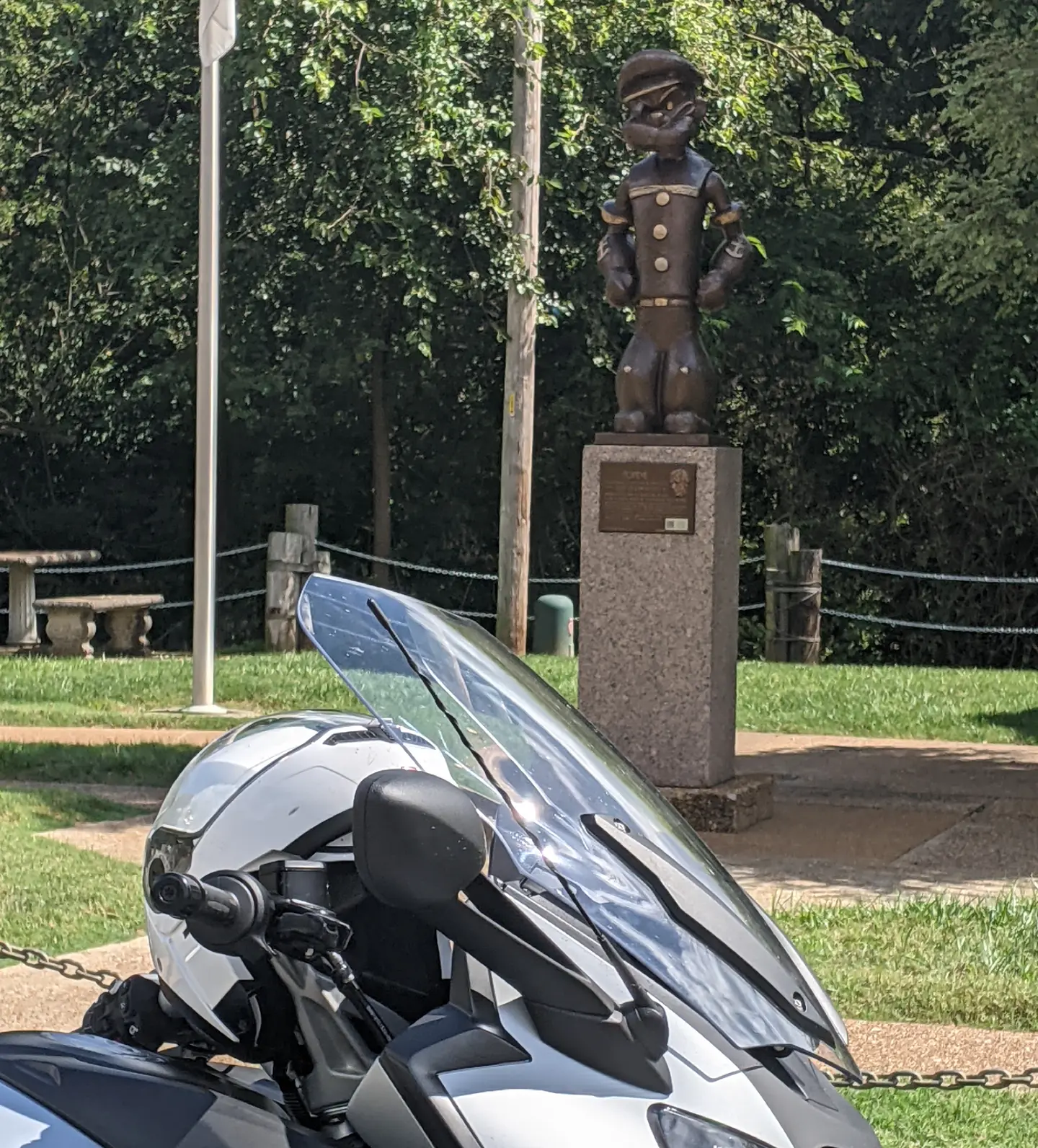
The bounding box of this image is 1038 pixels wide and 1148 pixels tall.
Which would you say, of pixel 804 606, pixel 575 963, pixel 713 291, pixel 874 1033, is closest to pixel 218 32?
pixel 713 291

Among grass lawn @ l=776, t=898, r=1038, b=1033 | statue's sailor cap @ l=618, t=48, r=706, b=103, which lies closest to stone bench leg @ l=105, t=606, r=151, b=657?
statue's sailor cap @ l=618, t=48, r=706, b=103

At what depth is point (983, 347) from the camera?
732 inches

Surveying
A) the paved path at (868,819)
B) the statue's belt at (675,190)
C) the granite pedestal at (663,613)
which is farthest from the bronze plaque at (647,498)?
the paved path at (868,819)

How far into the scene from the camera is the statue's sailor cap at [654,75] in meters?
8.54

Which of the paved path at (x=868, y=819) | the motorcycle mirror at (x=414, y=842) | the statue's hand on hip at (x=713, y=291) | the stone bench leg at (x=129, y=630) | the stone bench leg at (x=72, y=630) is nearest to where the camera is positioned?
the motorcycle mirror at (x=414, y=842)

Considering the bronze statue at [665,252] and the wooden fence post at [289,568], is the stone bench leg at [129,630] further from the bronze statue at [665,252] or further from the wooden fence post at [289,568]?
the bronze statue at [665,252]

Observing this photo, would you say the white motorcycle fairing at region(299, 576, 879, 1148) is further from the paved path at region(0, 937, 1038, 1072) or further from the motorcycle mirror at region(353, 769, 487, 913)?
the paved path at region(0, 937, 1038, 1072)

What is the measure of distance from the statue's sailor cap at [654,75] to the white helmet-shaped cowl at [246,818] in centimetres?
668

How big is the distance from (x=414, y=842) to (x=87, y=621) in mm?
16010

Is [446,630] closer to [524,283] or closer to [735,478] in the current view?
[735,478]

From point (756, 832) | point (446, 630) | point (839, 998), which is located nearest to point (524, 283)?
point (756, 832)

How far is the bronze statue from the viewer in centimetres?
852

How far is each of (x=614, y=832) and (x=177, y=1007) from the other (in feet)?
2.07

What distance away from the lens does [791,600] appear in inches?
688
